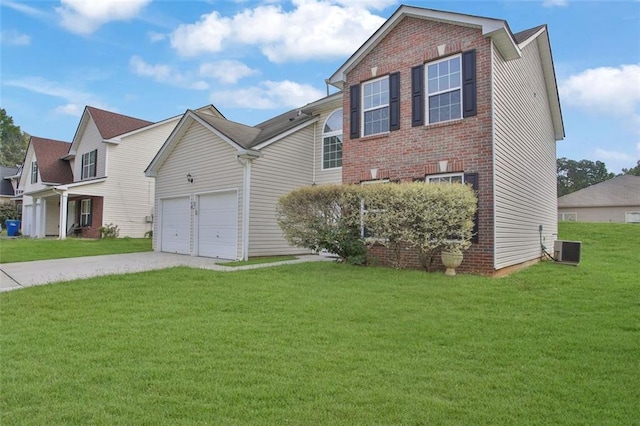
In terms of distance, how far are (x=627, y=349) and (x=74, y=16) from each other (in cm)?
1476

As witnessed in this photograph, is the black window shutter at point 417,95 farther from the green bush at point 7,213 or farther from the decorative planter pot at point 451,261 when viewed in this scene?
the green bush at point 7,213

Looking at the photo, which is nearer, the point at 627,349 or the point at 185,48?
the point at 627,349

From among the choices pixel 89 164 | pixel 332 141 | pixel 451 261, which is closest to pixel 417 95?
pixel 451 261

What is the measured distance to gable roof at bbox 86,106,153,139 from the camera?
2305cm

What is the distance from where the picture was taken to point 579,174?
→ 58.8m

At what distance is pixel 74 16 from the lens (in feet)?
37.0

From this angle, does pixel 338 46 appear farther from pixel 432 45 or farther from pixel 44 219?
pixel 44 219

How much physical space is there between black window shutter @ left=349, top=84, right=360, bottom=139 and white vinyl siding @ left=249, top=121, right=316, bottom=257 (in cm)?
306

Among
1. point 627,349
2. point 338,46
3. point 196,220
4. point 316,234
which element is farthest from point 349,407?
point 338,46

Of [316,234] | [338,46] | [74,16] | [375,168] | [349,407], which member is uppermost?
[338,46]

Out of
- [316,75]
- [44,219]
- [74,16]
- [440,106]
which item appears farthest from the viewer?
[44,219]

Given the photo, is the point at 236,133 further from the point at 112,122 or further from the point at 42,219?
the point at 42,219

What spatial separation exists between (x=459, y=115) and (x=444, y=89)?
91cm

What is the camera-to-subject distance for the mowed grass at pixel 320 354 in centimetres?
284
